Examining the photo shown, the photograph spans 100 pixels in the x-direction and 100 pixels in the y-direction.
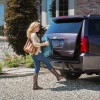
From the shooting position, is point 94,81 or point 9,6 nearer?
point 94,81

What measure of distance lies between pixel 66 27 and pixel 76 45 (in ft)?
2.47

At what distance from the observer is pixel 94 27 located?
1041cm

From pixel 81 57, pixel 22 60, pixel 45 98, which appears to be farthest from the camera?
pixel 22 60

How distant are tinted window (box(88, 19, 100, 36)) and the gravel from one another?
1.29 m

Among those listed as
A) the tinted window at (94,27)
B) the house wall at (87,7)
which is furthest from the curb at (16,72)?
the house wall at (87,7)

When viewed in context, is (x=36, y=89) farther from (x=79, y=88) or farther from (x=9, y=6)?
(x=9, y=6)

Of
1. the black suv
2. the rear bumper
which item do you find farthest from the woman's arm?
the rear bumper

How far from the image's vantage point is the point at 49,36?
10.9 meters

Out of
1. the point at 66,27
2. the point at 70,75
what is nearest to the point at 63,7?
the point at 70,75

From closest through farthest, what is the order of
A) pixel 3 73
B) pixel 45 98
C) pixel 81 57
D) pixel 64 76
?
pixel 45 98, pixel 81 57, pixel 64 76, pixel 3 73

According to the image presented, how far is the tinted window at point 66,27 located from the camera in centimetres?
1047

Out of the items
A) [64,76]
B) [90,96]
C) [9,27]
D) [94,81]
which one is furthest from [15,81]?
[9,27]

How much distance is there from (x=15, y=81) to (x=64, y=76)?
51.9 inches

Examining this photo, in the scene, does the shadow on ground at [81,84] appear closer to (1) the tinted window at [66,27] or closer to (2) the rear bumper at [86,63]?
(2) the rear bumper at [86,63]
